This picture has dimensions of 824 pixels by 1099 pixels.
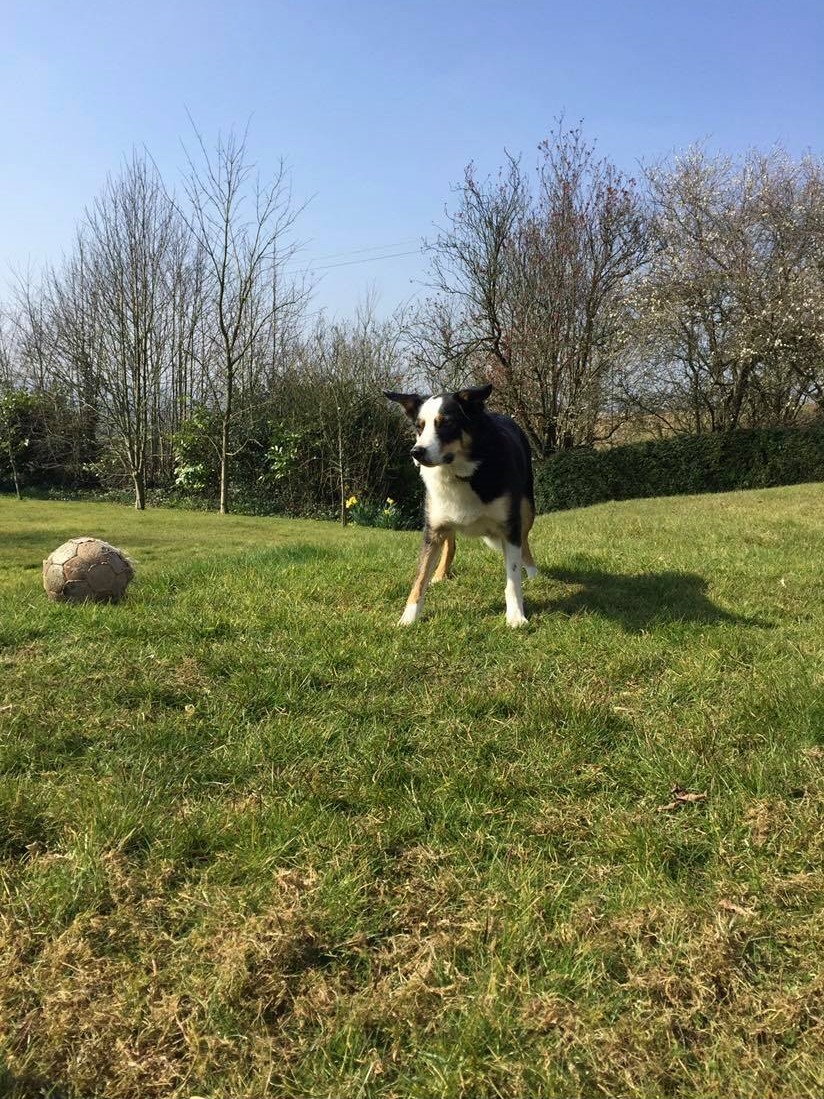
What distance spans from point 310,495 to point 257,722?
19.1 metres

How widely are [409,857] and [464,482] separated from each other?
2.85 meters

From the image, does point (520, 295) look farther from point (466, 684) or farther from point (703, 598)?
point (466, 684)

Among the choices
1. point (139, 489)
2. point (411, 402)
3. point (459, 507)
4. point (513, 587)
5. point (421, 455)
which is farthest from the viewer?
point (139, 489)

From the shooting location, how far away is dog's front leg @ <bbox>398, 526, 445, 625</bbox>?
179 inches

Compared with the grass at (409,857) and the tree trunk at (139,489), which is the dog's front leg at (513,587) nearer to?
the grass at (409,857)

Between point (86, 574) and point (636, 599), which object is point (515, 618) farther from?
point (86, 574)

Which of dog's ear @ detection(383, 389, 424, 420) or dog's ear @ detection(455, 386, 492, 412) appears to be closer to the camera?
dog's ear @ detection(455, 386, 492, 412)

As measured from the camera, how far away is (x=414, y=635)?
4.22 metres

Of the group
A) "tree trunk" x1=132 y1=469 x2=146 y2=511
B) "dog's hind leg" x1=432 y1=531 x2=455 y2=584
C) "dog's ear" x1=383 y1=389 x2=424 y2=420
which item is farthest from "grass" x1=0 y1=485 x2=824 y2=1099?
"tree trunk" x1=132 y1=469 x2=146 y2=511

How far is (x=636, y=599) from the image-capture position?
5.01m

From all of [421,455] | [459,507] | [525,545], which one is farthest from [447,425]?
[525,545]

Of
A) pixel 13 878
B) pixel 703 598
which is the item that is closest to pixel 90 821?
pixel 13 878

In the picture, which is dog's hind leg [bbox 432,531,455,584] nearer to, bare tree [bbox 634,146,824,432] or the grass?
the grass

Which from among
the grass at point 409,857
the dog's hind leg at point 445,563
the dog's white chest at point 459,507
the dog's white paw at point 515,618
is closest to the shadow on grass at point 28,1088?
the grass at point 409,857
